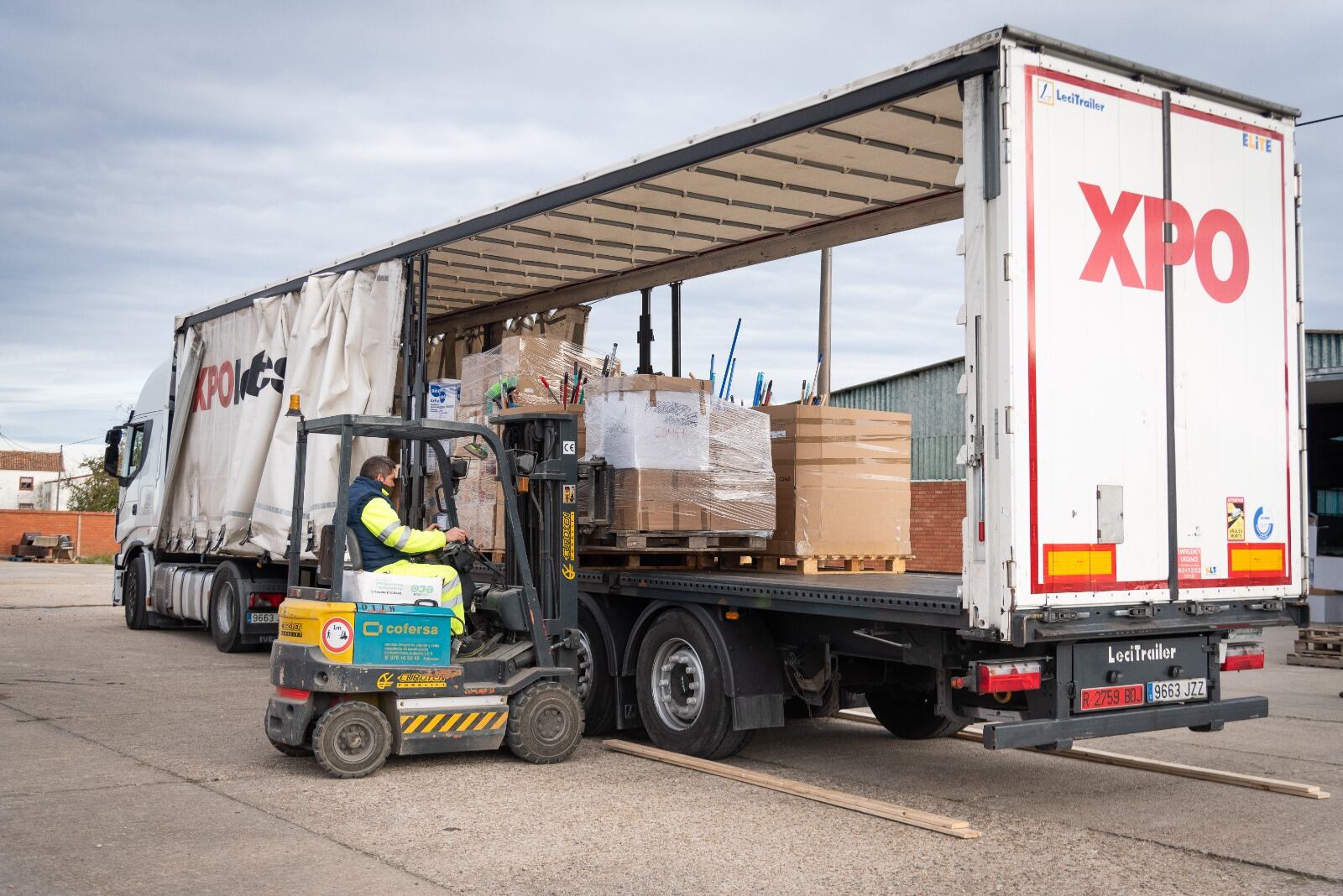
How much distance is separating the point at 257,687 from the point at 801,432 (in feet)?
17.8

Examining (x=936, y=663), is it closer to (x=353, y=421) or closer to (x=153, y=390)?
(x=353, y=421)

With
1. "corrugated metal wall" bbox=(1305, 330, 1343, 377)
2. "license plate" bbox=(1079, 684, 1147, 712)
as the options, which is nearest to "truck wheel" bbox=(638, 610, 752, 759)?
"license plate" bbox=(1079, 684, 1147, 712)

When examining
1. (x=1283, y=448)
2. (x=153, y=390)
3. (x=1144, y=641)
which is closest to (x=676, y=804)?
(x=1144, y=641)

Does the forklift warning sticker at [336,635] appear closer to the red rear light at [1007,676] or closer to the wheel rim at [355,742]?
the wheel rim at [355,742]

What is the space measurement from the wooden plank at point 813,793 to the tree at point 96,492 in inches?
1890

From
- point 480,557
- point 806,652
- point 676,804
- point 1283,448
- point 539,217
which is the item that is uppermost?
point 539,217

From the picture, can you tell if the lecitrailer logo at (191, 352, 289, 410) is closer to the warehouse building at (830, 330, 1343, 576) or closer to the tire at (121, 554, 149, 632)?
the tire at (121, 554, 149, 632)

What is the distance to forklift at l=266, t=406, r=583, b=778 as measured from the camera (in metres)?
6.93

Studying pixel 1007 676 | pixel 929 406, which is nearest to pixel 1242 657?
pixel 1007 676

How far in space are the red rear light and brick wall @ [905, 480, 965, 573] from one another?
1295cm

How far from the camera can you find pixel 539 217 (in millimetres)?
9594

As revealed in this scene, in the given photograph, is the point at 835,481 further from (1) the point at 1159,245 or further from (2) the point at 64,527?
(2) the point at 64,527

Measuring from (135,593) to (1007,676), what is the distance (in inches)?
536

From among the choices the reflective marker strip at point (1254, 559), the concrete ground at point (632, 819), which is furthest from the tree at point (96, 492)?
the reflective marker strip at point (1254, 559)
